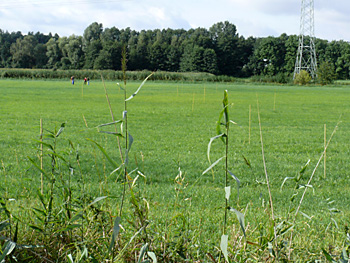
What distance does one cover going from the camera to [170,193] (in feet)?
18.0

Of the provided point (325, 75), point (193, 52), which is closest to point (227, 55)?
point (193, 52)

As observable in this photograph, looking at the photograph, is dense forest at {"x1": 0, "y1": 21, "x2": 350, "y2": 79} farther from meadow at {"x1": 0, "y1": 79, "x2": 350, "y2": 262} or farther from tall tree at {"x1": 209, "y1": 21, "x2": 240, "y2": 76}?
meadow at {"x1": 0, "y1": 79, "x2": 350, "y2": 262}

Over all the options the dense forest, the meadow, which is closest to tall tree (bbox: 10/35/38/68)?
the dense forest

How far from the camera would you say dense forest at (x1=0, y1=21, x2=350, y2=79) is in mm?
101375

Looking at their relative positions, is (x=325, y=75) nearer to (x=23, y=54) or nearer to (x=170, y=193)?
(x=170, y=193)

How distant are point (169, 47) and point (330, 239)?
4425 inches

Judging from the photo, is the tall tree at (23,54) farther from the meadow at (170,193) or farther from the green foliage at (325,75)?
the meadow at (170,193)

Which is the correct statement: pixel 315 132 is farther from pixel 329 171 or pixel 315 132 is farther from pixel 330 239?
pixel 330 239

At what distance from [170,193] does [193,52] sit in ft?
358

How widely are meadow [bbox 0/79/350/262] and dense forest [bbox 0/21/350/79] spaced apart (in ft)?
261

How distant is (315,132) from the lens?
550 inches

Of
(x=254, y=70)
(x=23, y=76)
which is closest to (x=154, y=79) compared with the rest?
(x=23, y=76)

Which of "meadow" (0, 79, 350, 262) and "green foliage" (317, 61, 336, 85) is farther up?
"green foliage" (317, 61, 336, 85)

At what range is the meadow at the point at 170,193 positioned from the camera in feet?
7.85
